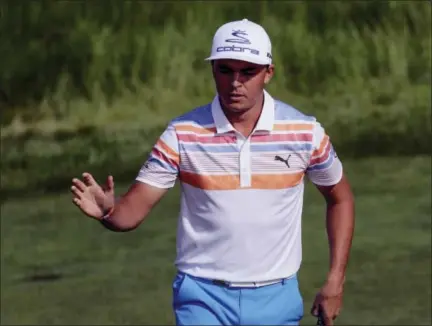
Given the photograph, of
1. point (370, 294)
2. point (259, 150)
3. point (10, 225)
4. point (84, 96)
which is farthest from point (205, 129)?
point (84, 96)

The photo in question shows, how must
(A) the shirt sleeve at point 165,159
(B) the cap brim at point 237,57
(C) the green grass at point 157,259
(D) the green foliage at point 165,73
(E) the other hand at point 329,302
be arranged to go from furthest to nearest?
(D) the green foliage at point 165,73, (C) the green grass at point 157,259, (E) the other hand at point 329,302, (A) the shirt sleeve at point 165,159, (B) the cap brim at point 237,57

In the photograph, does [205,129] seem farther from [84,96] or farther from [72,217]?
[84,96]

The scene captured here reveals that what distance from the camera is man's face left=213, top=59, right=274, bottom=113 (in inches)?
200

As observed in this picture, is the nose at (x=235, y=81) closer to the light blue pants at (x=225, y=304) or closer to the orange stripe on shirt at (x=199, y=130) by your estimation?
the orange stripe on shirt at (x=199, y=130)

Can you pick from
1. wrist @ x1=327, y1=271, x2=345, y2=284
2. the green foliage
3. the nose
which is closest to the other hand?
wrist @ x1=327, y1=271, x2=345, y2=284

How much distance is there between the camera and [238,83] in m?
5.07

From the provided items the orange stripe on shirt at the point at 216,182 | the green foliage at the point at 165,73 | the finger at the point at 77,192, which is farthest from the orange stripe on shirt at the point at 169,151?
the green foliage at the point at 165,73

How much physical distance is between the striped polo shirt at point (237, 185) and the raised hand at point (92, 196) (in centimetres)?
20

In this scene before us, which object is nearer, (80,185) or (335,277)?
(80,185)

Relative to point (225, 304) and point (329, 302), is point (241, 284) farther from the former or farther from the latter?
point (329, 302)

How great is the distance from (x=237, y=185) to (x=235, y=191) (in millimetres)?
21

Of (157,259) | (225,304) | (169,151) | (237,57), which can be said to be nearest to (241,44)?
(237,57)

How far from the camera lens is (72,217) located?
1023cm

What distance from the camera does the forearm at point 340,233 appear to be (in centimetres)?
533
